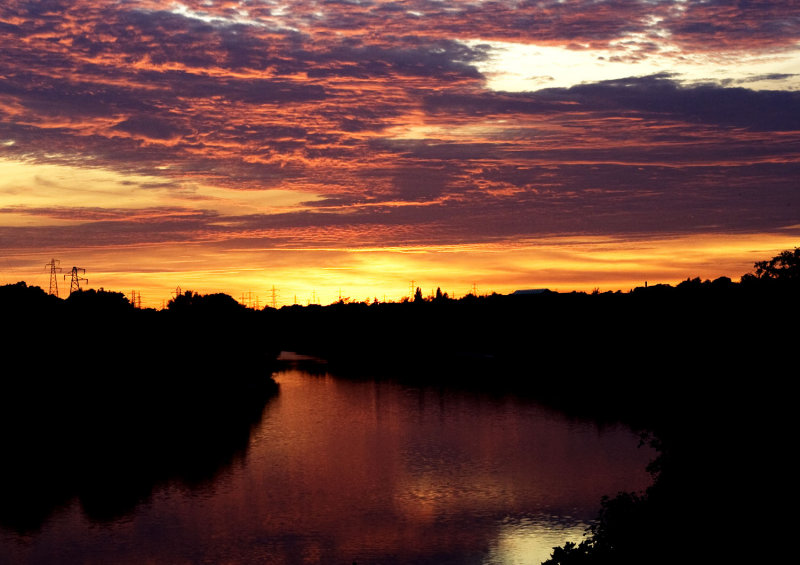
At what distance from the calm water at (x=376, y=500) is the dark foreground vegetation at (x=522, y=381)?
2839 mm

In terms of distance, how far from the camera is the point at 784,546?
20.0 meters

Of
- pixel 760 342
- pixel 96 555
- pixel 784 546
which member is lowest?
pixel 96 555

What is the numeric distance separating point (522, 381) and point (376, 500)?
59.3 metres

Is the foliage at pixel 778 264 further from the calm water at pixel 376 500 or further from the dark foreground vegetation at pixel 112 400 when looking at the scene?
the dark foreground vegetation at pixel 112 400

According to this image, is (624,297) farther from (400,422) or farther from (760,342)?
(760,342)

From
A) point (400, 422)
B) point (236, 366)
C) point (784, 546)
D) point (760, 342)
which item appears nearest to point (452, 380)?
point (236, 366)

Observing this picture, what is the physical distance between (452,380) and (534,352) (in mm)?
34254

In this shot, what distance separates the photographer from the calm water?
Answer: 38594 mm

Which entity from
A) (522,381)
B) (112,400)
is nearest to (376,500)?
(112,400)

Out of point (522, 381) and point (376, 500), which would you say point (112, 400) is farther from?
point (522, 381)

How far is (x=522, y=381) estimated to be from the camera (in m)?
104

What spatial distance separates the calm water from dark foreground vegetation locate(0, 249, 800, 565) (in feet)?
9.31

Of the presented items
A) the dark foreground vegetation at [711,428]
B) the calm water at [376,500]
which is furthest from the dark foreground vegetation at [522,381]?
the calm water at [376,500]

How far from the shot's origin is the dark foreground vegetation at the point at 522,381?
75.8ft
